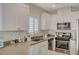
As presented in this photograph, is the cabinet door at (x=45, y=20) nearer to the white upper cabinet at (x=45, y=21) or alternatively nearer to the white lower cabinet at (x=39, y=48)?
the white upper cabinet at (x=45, y=21)

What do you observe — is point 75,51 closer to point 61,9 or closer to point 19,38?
point 61,9

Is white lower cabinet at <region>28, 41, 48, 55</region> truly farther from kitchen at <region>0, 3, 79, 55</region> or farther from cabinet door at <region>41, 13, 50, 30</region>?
cabinet door at <region>41, 13, 50, 30</region>

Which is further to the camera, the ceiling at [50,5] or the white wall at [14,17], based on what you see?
the white wall at [14,17]

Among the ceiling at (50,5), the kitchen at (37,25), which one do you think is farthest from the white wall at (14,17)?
the ceiling at (50,5)

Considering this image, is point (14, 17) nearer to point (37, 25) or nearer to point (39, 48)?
point (37, 25)

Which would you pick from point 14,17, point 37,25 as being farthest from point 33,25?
point 14,17

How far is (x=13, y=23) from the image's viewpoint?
1670mm

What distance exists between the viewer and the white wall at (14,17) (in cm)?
162

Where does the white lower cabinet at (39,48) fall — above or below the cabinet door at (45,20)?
below

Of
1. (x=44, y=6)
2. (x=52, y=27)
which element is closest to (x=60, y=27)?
(x=52, y=27)

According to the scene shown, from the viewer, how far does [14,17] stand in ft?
5.46

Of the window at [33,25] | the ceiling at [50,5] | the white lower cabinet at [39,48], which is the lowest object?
the white lower cabinet at [39,48]

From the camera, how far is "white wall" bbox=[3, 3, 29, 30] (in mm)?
1615
